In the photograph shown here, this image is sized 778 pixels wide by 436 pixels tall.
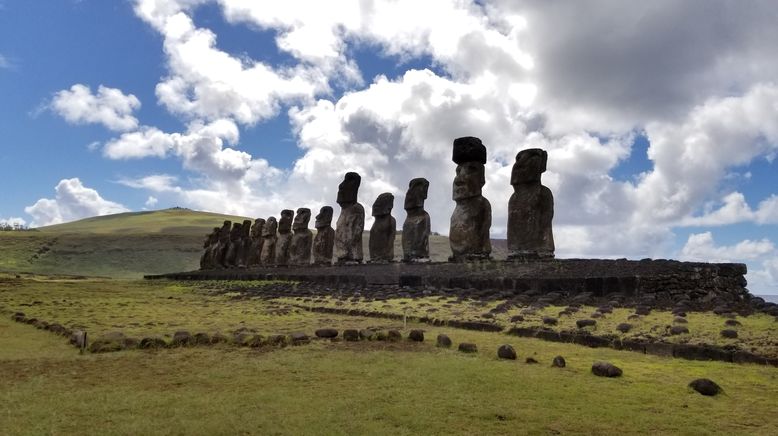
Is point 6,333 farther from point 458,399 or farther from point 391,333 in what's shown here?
point 458,399

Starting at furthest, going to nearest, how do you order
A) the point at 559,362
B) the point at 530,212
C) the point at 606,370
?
the point at 530,212 → the point at 559,362 → the point at 606,370

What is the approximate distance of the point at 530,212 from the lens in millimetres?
14250

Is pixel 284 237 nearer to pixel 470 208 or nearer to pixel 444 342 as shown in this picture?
pixel 470 208

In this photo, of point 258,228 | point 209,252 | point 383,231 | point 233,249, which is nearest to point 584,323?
point 383,231

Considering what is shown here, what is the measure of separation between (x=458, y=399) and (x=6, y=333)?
688 cm

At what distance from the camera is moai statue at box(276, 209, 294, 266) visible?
29875 millimetres

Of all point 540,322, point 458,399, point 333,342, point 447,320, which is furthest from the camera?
point 447,320

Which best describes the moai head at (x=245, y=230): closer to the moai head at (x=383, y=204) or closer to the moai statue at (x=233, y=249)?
the moai statue at (x=233, y=249)

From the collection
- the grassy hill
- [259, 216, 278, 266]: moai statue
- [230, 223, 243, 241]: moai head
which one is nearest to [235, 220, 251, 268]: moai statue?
[230, 223, 243, 241]: moai head

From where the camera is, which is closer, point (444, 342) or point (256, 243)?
point (444, 342)

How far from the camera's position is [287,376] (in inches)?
206

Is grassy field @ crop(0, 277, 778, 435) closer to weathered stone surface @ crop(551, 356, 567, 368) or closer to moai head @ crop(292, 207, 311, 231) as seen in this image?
weathered stone surface @ crop(551, 356, 567, 368)

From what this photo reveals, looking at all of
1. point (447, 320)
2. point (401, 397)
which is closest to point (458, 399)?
point (401, 397)

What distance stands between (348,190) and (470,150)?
8359mm
